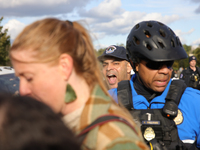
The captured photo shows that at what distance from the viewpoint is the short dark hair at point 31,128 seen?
73 cm

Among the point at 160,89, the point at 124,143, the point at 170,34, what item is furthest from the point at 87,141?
the point at 170,34

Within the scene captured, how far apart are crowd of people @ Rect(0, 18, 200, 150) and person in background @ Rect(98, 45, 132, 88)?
5.85 feet

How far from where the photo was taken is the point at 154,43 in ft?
10.1

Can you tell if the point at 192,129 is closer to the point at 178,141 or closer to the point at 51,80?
the point at 178,141

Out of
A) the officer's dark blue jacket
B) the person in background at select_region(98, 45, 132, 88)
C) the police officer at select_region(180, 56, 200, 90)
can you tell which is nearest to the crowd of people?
the officer's dark blue jacket

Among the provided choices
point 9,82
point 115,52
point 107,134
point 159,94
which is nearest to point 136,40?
point 159,94

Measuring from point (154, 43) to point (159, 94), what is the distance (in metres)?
0.67

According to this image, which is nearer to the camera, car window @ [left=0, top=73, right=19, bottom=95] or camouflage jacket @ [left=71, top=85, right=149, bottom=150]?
camouflage jacket @ [left=71, top=85, right=149, bottom=150]

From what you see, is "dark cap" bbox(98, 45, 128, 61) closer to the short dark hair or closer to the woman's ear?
the woman's ear

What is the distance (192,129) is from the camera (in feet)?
8.90

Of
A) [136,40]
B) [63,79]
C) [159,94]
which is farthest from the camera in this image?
[136,40]

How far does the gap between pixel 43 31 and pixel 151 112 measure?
75.4 inches

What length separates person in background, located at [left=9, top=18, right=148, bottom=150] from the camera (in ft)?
4.39

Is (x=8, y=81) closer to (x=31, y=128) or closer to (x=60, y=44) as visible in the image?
(x=60, y=44)
